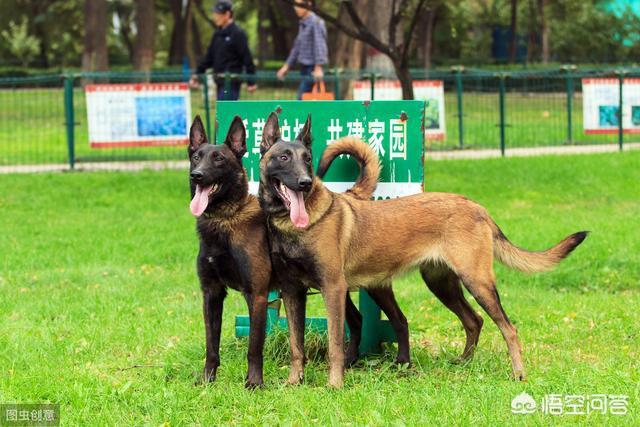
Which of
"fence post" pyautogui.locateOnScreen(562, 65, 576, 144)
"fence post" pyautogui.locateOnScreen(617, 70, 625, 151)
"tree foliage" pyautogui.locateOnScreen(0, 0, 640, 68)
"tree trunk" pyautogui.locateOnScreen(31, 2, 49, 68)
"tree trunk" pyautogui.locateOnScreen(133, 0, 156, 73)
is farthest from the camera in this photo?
"tree trunk" pyautogui.locateOnScreen(31, 2, 49, 68)

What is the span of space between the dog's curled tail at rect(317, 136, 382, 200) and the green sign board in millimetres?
191

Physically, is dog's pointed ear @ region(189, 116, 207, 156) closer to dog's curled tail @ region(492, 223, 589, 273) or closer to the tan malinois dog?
the tan malinois dog

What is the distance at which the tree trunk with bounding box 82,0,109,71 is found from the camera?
33.8 metres

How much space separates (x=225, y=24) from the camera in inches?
605

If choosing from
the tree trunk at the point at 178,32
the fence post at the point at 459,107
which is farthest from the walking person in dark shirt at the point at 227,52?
the tree trunk at the point at 178,32

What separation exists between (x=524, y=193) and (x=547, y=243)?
3.89m

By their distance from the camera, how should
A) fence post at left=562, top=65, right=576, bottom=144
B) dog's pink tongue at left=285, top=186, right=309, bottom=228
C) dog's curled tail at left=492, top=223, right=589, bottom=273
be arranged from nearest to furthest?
dog's pink tongue at left=285, top=186, right=309, bottom=228 < dog's curled tail at left=492, top=223, right=589, bottom=273 < fence post at left=562, top=65, right=576, bottom=144

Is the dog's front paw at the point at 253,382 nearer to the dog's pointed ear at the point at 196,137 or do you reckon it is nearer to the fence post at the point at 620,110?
the dog's pointed ear at the point at 196,137

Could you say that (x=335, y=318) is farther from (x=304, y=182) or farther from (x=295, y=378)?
(x=304, y=182)

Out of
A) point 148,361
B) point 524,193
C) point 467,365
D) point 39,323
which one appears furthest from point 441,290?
point 524,193

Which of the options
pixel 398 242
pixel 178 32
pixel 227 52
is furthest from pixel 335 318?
pixel 178 32

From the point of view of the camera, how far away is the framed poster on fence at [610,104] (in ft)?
59.4

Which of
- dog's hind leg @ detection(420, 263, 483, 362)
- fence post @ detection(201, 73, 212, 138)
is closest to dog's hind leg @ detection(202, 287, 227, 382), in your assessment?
dog's hind leg @ detection(420, 263, 483, 362)

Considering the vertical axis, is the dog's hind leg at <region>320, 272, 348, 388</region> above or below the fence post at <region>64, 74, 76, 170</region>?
below
